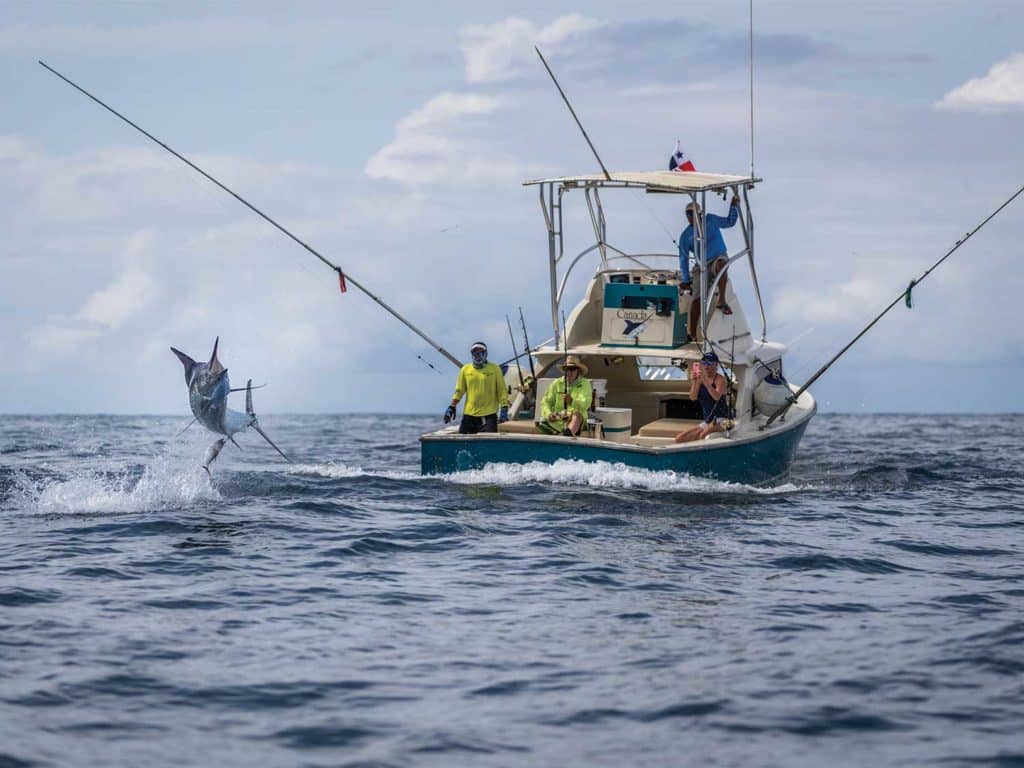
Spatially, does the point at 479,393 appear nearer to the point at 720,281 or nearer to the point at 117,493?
the point at 720,281

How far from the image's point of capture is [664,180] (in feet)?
59.1

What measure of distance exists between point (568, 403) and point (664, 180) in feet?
10.1

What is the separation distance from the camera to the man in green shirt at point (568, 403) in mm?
17359

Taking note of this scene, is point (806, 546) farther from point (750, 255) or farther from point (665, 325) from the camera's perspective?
point (750, 255)

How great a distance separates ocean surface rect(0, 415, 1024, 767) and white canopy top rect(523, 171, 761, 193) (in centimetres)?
372

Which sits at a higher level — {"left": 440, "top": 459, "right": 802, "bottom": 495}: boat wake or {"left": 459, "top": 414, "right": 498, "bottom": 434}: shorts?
{"left": 459, "top": 414, "right": 498, "bottom": 434}: shorts

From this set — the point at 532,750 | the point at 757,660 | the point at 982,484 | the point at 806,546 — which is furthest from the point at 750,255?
the point at 532,750

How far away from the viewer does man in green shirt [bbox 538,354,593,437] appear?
17359 mm

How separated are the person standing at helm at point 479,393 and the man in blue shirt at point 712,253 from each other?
9.11ft

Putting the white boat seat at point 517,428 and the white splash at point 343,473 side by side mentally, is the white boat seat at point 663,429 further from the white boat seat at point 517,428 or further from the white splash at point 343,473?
the white splash at point 343,473

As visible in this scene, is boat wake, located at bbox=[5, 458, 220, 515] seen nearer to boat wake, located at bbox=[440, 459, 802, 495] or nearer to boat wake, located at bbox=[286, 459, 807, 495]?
boat wake, located at bbox=[286, 459, 807, 495]

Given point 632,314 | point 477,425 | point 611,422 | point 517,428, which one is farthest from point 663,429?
point 477,425

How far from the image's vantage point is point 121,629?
9875 millimetres

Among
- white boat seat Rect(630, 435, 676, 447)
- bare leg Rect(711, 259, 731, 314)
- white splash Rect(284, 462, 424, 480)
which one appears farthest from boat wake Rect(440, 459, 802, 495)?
bare leg Rect(711, 259, 731, 314)
